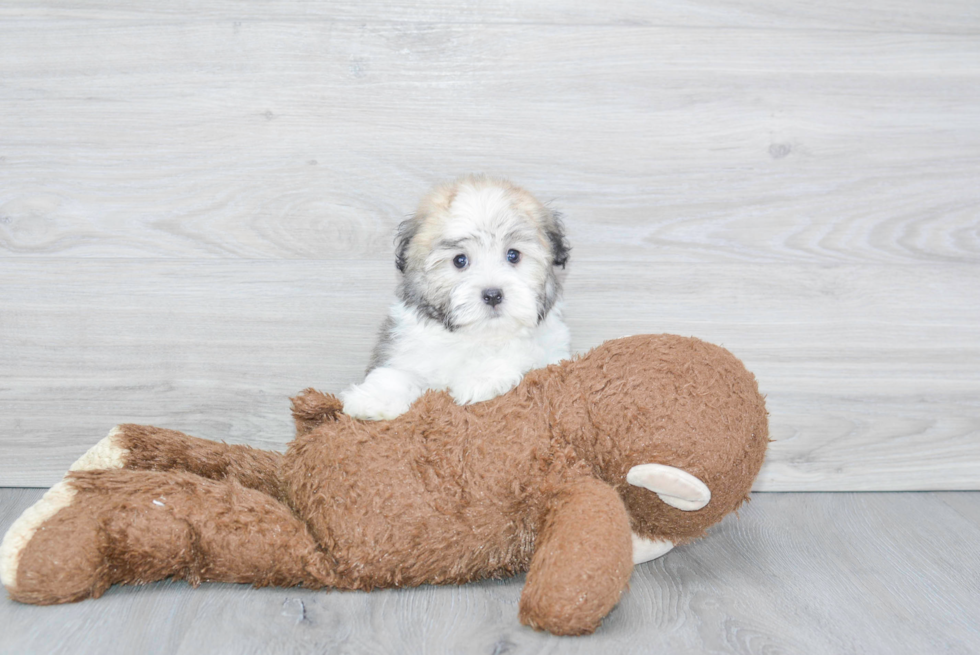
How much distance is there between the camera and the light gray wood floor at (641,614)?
152cm

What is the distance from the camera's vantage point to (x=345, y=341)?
2.50m

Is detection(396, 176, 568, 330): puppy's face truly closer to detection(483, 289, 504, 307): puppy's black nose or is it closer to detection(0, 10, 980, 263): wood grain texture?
detection(483, 289, 504, 307): puppy's black nose

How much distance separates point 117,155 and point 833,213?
7.33 feet

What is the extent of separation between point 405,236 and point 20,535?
3.54 feet

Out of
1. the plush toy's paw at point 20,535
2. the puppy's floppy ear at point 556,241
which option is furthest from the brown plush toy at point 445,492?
the puppy's floppy ear at point 556,241

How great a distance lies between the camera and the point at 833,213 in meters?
2.54

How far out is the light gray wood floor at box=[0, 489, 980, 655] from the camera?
4.99 feet

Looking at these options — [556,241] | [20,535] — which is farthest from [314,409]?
[556,241]

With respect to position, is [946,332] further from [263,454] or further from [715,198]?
[263,454]

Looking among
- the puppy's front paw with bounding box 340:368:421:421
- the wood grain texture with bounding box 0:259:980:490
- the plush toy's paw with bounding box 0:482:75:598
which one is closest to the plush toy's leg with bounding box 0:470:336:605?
the plush toy's paw with bounding box 0:482:75:598

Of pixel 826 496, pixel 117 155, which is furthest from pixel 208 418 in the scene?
pixel 826 496

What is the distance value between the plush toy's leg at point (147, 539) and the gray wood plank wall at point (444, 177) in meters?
0.81

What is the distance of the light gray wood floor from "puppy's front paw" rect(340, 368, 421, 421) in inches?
15.8

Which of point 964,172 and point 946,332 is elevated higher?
point 964,172
